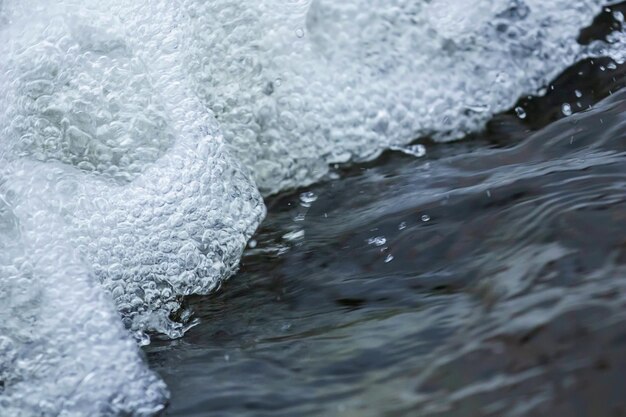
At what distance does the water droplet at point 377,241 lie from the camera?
1.84 meters

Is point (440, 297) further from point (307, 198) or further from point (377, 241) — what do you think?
point (307, 198)

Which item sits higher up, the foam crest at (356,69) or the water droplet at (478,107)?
the foam crest at (356,69)

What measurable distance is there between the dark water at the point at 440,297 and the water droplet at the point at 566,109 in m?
0.13

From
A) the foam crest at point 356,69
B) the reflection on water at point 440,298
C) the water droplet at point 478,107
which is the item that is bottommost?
the reflection on water at point 440,298

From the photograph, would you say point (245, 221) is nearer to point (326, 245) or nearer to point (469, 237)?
point (326, 245)

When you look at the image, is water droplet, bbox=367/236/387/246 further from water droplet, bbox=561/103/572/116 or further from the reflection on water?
water droplet, bbox=561/103/572/116

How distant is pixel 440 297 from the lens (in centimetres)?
158

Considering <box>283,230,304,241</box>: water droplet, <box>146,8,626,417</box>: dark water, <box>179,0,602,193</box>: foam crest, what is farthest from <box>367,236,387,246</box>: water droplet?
<box>179,0,602,193</box>: foam crest

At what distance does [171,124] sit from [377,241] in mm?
533

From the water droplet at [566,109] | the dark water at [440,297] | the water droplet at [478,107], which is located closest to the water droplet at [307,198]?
the dark water at [440,297]

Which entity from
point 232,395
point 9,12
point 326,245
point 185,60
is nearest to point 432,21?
point 185,60

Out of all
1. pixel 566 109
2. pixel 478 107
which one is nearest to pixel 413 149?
pixel 478 107

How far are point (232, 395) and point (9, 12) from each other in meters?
1.20

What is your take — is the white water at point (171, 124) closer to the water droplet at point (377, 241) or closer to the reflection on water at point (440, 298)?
the reflection on water at point (440, 298)
